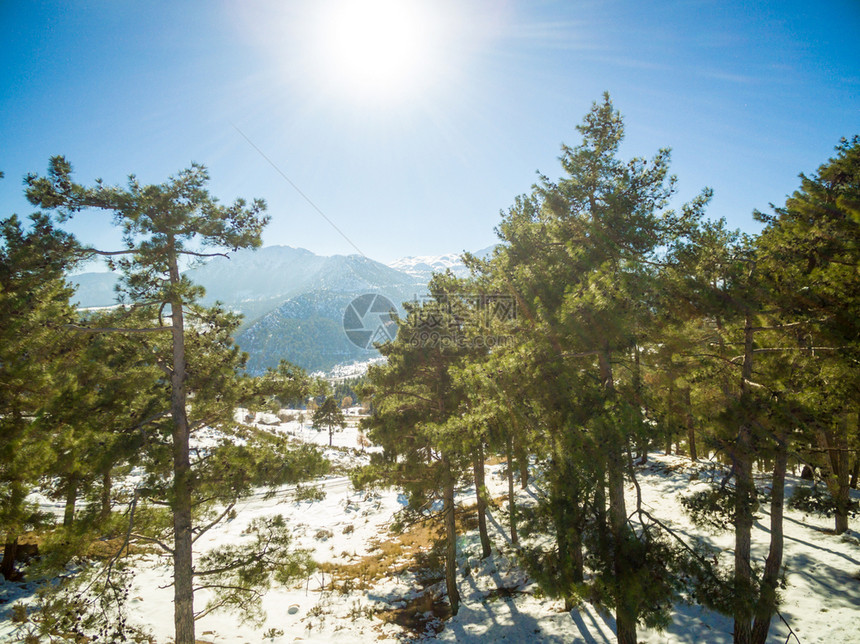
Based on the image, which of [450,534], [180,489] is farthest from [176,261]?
[450,534]

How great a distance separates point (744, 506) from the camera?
704 centimetres

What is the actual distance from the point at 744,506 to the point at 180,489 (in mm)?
12000

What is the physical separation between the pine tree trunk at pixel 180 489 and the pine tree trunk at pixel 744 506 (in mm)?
11338

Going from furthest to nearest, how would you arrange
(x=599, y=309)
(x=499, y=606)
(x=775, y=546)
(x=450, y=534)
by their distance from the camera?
(x=499, y=606)
(x=450, y=534)
(x=775, y=546)
(x=599, y=309)

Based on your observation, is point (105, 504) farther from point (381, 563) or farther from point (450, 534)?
point (381, 563)

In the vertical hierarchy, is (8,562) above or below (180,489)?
below

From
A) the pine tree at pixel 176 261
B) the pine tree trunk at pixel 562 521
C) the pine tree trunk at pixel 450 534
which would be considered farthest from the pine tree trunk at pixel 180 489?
the pine tree trunk at pixel 562 521

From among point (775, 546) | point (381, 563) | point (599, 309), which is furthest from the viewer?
point (381, 563)

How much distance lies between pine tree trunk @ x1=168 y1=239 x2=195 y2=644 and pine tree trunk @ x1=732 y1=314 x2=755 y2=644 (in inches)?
446

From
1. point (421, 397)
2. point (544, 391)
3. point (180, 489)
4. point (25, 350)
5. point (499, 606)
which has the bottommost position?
point (499, 606)

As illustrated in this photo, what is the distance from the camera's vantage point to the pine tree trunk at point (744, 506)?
21.4 feet

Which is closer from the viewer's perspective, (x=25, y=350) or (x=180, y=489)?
(x=25, y=350)

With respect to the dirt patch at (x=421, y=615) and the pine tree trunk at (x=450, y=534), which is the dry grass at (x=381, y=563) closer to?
the pine tree trunk at (x=450, y=534)

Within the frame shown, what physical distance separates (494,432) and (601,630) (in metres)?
9.12
